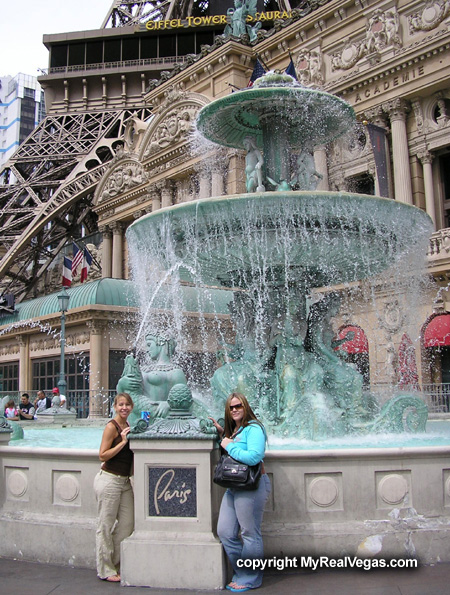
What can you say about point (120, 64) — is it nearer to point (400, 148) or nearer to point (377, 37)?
point (377, 37)

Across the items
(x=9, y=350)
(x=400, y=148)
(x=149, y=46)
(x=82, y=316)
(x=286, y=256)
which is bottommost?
(x=286, y=256)

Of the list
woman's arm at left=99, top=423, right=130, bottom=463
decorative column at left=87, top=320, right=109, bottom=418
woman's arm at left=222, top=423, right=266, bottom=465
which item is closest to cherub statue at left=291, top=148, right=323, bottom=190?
woman's arm at left=99, top=423, right=130, bottom=463

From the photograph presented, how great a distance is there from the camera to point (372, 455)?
5871mm

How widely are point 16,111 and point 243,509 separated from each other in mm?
136908

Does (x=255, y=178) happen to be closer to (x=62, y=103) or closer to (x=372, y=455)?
(x=372, y=455)

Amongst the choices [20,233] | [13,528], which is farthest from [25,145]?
[13,528]

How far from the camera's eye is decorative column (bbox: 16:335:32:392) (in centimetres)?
3662

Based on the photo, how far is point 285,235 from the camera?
30.4 feet

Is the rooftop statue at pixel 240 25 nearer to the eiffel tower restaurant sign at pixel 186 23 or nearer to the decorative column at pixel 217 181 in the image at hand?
the decorative column at pixel 217 181

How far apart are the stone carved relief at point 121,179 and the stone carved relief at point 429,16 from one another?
72.4ft

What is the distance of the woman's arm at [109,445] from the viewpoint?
5664 millimetres

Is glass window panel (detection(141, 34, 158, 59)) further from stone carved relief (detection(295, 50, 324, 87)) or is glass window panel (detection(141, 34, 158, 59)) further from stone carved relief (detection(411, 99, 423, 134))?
stone carved relief (detection(411, 99, 423, 134))

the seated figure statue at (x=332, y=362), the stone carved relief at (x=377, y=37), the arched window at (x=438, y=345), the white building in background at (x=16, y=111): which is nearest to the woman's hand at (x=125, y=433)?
the seated figure statue at (x=332, y=362)

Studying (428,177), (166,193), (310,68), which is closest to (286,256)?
(428,177)
